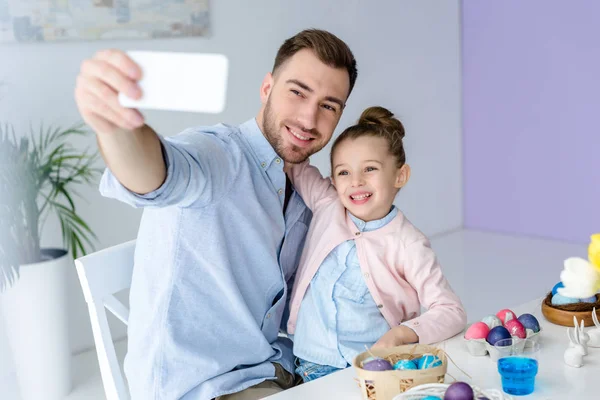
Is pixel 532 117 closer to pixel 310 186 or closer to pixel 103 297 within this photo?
pixel 310 186

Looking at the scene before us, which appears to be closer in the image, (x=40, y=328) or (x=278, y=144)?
A: (x=278, y=144)

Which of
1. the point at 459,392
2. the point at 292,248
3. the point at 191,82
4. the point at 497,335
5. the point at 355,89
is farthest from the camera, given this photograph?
the point at 355,89

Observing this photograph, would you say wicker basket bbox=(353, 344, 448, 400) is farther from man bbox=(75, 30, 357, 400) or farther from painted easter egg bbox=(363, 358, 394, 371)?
man bbox=(75, 30, 357, 400)

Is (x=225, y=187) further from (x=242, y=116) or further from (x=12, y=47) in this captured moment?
(x=242, y=116)

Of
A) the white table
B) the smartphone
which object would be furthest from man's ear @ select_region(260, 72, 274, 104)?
the smartphone

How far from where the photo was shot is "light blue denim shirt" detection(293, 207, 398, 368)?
179cm

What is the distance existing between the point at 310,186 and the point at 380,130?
0.23 meters

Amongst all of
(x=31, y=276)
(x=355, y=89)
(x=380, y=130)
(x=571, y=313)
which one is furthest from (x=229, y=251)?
(x=355, y=89)

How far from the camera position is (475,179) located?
572cm

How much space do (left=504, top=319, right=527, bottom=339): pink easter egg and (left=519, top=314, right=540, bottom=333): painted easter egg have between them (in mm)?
27

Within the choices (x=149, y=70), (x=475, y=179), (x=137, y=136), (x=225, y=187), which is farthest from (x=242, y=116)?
(x=149, y=70)

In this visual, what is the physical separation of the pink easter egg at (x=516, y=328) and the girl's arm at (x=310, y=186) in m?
0.60

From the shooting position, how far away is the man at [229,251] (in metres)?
1.63

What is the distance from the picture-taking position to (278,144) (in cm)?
183
